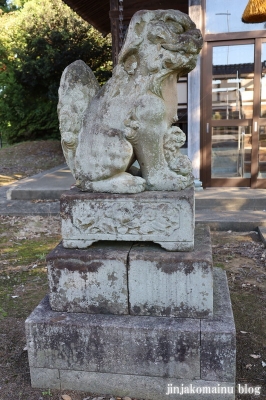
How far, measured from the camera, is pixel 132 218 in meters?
2.09

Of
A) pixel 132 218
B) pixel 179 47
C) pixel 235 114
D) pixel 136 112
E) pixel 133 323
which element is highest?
pixel 179 47

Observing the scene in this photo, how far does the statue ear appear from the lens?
211cm

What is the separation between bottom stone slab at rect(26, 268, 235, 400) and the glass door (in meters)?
4.68

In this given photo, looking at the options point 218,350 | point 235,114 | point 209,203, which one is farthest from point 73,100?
point 235,114

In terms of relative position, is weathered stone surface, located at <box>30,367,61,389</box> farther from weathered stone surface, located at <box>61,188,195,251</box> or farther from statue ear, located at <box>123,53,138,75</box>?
statue ear, located at <box>123,53,138,75</box>

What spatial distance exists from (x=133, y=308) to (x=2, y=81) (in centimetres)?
1471

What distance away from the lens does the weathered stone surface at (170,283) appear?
203cm

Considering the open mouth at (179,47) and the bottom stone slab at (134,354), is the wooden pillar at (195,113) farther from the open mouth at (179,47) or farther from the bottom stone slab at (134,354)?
the bottom stone slab at (134,354)

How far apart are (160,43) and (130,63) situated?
0.65 ft

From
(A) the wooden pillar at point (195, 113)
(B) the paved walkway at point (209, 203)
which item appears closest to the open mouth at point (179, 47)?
(B) the paved walkway at point (209, 203)

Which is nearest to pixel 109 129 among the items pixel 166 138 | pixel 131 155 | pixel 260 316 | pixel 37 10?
pixel 131 155

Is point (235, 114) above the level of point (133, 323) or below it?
above

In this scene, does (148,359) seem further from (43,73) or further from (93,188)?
(43,73)

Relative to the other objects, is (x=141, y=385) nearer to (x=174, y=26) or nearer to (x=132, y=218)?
(x=132, y=218)
